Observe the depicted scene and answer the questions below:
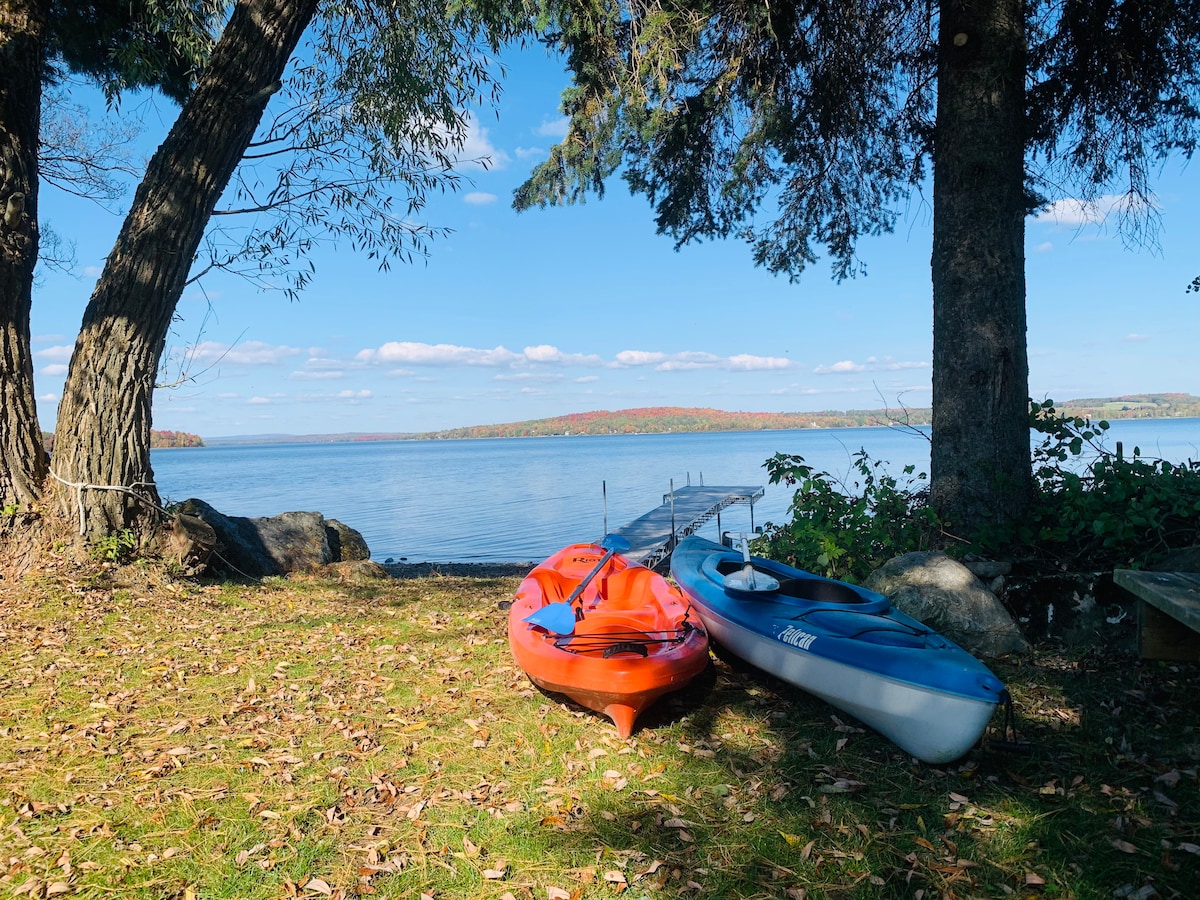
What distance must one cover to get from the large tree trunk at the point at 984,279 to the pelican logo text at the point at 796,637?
2466 millimetres

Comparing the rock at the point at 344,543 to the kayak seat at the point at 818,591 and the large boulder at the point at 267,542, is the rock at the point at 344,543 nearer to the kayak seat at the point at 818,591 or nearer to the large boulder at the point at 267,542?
the large boulder at the point at 267,542

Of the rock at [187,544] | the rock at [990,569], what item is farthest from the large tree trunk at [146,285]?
the rock at [990,569]

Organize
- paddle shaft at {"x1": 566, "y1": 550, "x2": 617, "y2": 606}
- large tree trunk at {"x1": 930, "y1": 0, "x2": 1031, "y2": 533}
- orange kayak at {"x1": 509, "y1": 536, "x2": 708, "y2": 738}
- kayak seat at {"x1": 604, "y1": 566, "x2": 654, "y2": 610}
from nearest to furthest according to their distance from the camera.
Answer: orange kayak at {"x1": 509, "y1": 536, "x2": 708, "y2": 738}, paddle shaft at {"x1": 566, "y1": 550, "x2": 617, "y2": 606}, kayak seat at {"x1": 604, "y1": 566, "x2": 654, "y2": 610}, large tree trunk at {"x1": 930, "y1": 0, "x2": 1031, "y2": 533}

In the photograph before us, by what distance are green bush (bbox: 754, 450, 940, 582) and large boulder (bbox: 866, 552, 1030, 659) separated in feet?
2.55

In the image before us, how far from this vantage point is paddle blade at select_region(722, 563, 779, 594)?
4914 millimetres

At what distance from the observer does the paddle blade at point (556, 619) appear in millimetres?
4410

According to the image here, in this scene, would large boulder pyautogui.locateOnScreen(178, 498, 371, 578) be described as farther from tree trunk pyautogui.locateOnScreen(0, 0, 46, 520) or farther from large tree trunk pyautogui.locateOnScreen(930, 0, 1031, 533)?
large tree trunk pyautogui.locateOnScreen(930, 0, 1031, 533)

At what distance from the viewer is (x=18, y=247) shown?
21.3ft

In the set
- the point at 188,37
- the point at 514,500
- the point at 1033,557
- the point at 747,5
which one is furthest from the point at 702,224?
the point at 514,500

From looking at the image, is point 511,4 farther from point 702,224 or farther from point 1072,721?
point 1072,721

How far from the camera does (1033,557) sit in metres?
5.65

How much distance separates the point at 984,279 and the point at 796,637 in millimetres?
3563

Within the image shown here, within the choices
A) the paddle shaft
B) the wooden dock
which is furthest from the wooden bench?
the wooden dock

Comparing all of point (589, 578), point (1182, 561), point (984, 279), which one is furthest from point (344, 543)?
point (1182, 561)
